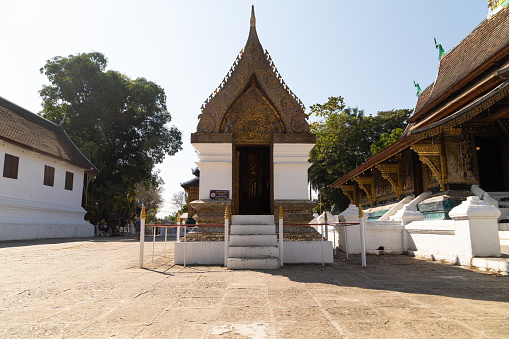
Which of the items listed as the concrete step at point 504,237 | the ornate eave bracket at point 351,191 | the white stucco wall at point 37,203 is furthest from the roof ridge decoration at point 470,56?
the white stucco wall at point 37,203

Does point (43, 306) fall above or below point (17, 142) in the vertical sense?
below

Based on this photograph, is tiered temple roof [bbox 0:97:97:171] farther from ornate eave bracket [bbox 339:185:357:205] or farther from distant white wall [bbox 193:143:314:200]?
ornate eave bracket [bbox 339:185:357:205]

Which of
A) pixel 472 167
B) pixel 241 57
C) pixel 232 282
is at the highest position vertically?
pixel 241 57

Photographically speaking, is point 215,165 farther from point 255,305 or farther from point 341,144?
point 341,144

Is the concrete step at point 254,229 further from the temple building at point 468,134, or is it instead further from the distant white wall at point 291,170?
the temple building at point 468,134

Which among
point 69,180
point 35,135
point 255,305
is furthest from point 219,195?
point 69,180

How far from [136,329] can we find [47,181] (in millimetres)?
18800

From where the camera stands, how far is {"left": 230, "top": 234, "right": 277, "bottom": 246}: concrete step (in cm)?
575

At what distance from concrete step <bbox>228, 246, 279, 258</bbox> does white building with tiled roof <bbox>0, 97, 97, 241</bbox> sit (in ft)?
42.6

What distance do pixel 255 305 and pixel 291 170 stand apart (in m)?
4.01

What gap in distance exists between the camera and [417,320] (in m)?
2.45

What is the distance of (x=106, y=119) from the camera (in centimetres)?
2650

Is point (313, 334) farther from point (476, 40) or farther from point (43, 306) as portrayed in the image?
point (476, 40)

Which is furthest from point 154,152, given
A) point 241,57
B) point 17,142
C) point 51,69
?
point 241,57
